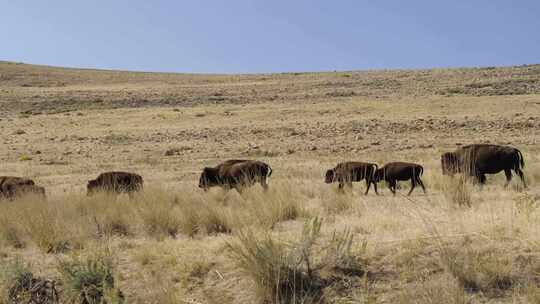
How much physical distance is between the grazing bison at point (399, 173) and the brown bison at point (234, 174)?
119 inches

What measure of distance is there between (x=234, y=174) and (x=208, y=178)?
32.8 inches

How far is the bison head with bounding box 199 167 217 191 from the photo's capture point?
1620cm

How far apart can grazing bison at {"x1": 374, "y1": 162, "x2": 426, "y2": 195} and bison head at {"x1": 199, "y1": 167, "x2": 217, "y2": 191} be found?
4405 millimetres

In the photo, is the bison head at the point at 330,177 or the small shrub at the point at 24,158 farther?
the small shrub at the point at 24,158

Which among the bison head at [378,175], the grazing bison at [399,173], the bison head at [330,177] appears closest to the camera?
the grazing bison at [399,173]

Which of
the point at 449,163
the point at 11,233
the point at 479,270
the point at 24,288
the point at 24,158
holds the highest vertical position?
the point at 479,270

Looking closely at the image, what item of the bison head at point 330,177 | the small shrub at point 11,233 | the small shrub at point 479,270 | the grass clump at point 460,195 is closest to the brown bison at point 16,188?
the small shrub at point 11,233

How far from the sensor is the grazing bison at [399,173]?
49.0 feet

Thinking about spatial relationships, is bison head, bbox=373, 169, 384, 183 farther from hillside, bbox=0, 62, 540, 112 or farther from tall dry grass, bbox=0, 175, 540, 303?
hillside, bbox=0, 62, 540, 112

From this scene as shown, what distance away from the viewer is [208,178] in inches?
Answer: 642

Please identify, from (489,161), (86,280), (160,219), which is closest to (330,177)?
(489,161)

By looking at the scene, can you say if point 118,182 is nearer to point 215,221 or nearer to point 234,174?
point 234,174

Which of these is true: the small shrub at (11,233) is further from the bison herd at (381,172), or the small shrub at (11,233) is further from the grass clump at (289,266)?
the bison herd at (381,172)

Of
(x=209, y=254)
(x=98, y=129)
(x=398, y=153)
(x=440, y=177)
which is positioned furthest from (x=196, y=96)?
(x=209, y=254)
